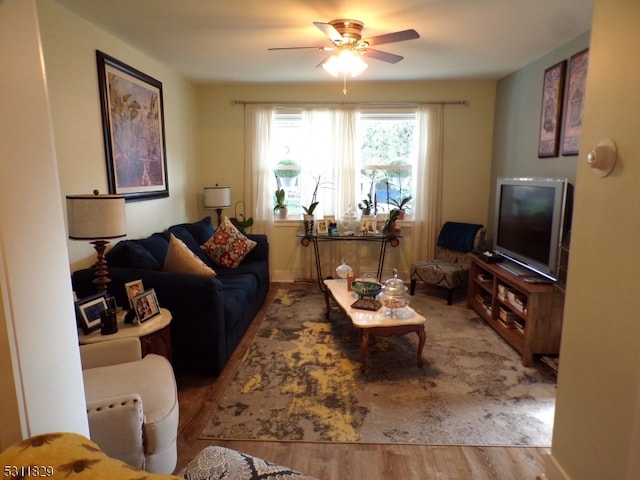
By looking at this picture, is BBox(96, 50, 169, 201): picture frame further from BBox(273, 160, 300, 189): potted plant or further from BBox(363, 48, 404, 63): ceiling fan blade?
BBox(363, 48, 404, 63): ceiling fan blade

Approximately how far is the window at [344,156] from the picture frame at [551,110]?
1493 millimetres

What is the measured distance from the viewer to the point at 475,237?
14.0 ft

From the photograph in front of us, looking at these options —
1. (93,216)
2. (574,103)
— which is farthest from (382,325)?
(574,103)

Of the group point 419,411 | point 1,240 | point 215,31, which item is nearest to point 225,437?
point 419,411

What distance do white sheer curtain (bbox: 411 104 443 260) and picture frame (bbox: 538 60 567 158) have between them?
125cm

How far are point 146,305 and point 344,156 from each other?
3122 millimetres

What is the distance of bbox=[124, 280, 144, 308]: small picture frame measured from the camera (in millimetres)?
2317

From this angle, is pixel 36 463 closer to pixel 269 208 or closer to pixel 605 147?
pixel 605 147

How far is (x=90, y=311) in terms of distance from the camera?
2.15 meters

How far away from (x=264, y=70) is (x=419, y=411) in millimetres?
3445

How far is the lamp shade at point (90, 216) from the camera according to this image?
7.02 feet

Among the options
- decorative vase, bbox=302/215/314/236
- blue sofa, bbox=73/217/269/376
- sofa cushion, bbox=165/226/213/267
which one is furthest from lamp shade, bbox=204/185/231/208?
blue sofa, bbox=73/217/269/376

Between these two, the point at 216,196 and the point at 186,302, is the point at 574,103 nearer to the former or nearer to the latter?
the point at 186,302

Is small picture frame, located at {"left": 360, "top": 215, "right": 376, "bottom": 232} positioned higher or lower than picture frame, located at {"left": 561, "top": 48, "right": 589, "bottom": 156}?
lower
